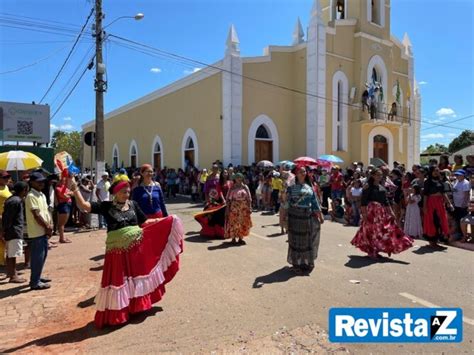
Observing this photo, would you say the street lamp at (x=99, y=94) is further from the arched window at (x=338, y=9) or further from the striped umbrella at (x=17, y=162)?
the arched window at (x=338, y=9)

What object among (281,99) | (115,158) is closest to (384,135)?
(281,99)

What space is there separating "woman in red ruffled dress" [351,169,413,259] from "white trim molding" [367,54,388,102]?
1659cm

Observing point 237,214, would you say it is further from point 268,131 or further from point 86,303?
point 268,131

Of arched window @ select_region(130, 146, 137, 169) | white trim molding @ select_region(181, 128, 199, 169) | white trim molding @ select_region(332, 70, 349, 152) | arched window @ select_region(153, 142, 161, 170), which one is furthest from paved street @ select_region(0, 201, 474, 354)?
arched window @ select_region(130, 146, 137, 169)

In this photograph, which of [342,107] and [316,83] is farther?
[342,107]

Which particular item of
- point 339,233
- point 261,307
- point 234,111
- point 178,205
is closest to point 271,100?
point 234,111

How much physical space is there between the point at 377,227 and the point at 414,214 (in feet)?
7.72

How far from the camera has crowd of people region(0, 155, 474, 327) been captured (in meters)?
4.49

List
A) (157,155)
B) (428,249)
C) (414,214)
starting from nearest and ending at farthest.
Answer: (428,249) < (414,214) < (157,155)

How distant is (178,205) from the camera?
1736 centimetres

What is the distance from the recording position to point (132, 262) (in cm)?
446

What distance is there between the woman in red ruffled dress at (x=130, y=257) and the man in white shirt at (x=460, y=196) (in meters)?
6.83

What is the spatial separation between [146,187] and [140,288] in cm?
184

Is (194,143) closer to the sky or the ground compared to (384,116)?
closer to the ground
